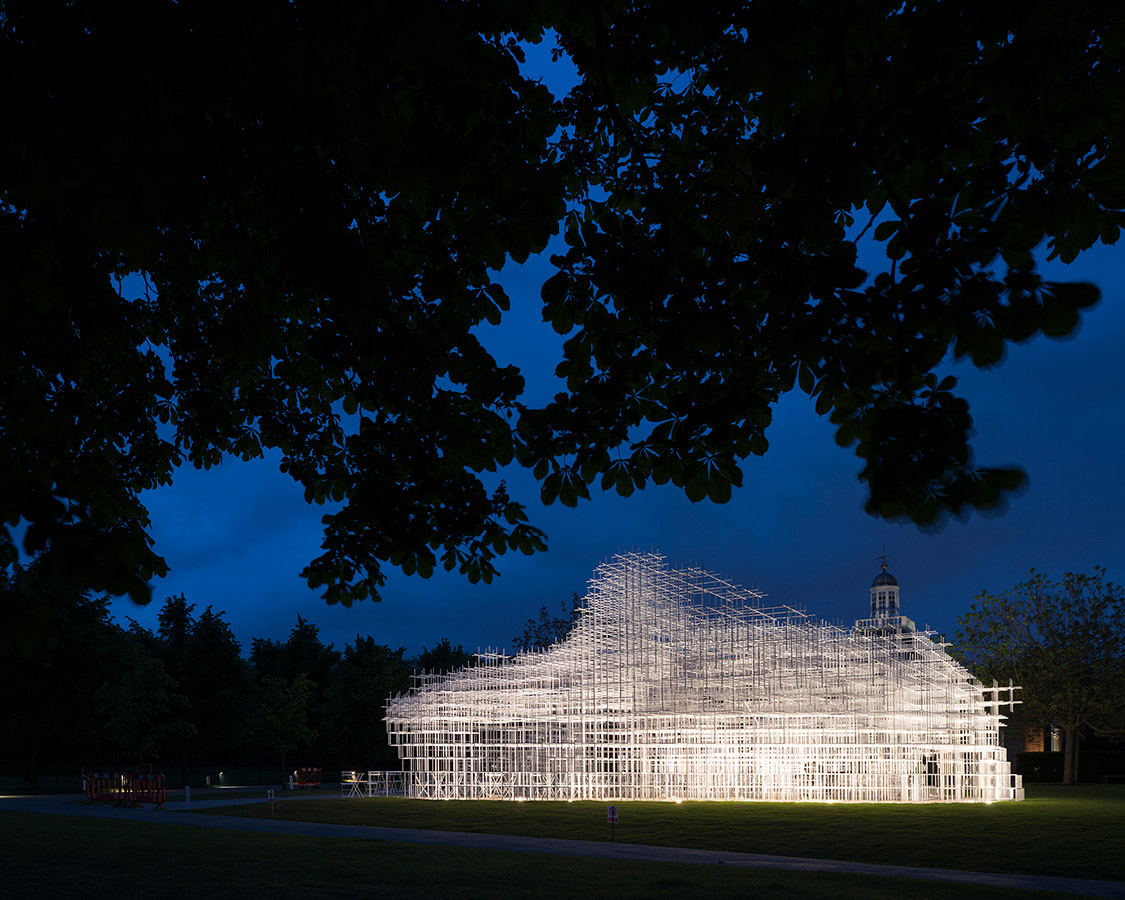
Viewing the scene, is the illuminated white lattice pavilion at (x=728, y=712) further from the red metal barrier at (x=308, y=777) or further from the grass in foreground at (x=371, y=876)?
the grass in foreground at (x=371, y=876)

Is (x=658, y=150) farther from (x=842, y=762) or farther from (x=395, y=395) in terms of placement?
→ (x=842, y=762)

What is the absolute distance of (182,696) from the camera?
43.7 metres

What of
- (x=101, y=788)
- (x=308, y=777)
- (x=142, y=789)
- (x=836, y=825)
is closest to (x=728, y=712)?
(x=836, y=825)

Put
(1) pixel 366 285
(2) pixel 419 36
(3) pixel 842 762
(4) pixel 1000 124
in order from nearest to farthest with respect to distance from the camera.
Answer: (2) pixel 419 36
(4) pixel 1000 124
(1) pixel 366 285
(3) pixel 842 762

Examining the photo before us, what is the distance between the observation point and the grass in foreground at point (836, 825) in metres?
18.7

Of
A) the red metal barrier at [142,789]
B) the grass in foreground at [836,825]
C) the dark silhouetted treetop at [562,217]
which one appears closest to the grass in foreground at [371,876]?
the grass in foreground at [836,825]

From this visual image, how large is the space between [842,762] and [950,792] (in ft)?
12.6

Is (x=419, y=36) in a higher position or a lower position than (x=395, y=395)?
higher

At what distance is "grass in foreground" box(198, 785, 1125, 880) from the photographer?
18.7m

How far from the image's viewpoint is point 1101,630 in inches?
1881

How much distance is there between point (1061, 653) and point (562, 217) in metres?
50.0

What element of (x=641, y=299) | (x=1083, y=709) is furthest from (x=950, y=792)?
(x=641, y=299)

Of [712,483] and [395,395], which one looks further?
[395,395]

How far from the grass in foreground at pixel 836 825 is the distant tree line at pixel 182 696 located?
1196 centimetres
